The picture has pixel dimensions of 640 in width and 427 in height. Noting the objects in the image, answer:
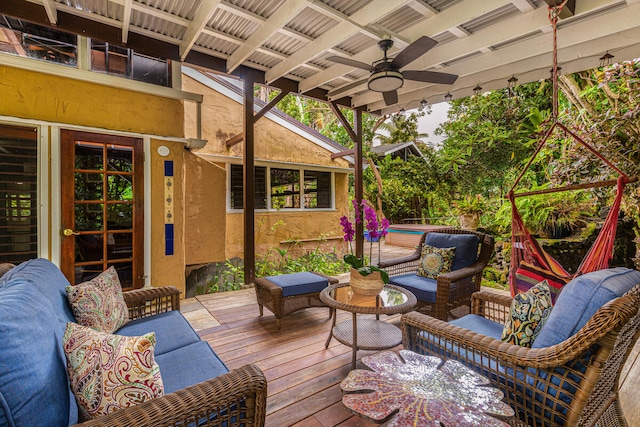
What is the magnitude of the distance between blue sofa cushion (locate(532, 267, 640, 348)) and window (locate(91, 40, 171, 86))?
452 centimetres

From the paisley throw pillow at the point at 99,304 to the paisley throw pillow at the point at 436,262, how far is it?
111 inches

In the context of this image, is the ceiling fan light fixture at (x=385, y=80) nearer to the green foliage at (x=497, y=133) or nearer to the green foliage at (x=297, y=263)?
the green foliage at (x=297, y=263)

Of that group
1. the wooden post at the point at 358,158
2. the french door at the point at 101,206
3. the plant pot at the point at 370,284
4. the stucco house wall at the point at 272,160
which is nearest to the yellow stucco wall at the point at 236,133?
the stucco house wall at the point at 272,160

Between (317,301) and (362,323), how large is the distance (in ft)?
1.82

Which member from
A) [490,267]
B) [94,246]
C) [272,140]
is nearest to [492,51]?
[490,267]

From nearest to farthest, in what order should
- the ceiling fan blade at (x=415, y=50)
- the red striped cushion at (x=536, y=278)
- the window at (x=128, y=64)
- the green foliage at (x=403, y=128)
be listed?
1. the red striped cushion at (x=536, y=278)
2. the ceiling fan blade at (x=415, y=50)
3. the window at (x=128, y=64)
4. the green foliage at (x=403, y=128)

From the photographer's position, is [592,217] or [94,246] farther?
[592,217]

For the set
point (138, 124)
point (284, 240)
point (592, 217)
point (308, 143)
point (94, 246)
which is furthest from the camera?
point (308, 143)

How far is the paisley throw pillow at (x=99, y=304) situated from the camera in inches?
66.0

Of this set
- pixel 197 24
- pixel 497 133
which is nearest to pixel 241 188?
pixel 197 24

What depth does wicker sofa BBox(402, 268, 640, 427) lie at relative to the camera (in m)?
1.16

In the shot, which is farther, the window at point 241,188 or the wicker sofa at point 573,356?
the window at point 241,188

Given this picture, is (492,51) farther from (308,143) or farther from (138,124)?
(138,124)

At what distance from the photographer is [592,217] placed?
15.8 feet
